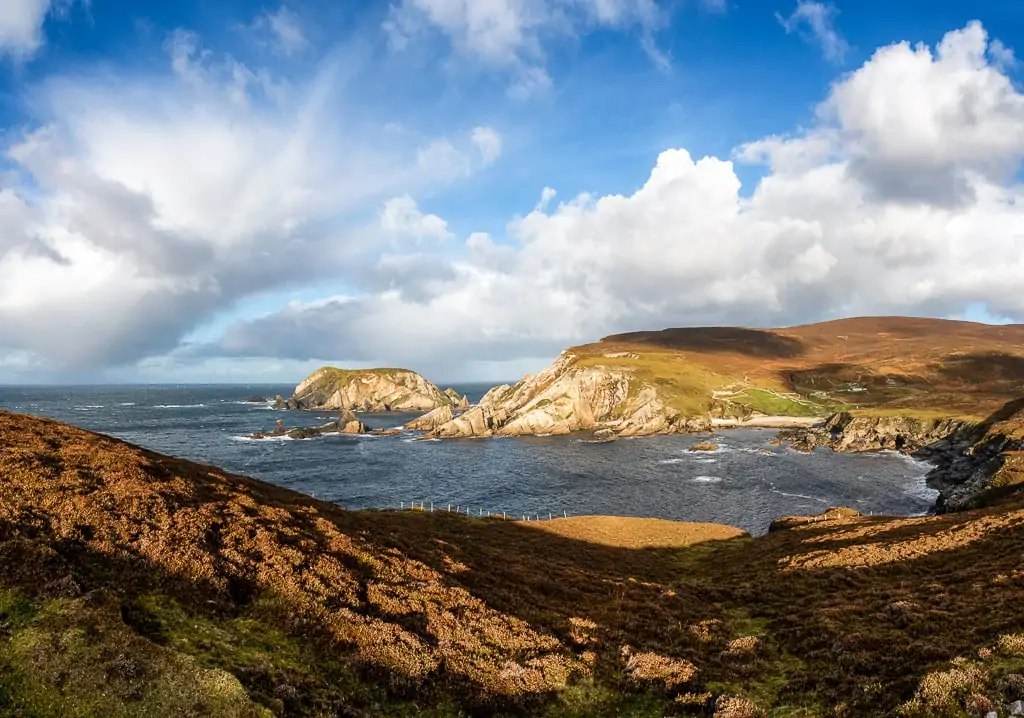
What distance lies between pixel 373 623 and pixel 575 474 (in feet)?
320

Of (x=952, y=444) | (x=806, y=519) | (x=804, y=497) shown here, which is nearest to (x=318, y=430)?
(x=804, y=497)

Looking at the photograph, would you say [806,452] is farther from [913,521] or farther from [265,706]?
[265,706]

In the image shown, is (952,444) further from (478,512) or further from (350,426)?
(350,426)

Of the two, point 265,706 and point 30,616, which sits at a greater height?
point 30,616

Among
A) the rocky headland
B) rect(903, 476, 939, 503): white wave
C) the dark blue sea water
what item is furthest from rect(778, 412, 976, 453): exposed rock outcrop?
the rocky headland

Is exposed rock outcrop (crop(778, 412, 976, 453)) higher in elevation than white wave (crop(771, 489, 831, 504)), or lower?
higher

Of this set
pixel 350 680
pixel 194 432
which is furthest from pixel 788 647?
pixel 194 432

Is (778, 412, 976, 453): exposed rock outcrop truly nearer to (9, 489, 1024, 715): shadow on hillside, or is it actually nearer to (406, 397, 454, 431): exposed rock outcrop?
Answer: (406, 397, 454, 431): exposed rock outcrop

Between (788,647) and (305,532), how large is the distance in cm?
Answer: 2127

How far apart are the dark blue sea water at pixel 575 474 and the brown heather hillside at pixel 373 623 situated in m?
52.0

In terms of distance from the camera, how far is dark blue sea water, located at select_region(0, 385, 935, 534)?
278 ft

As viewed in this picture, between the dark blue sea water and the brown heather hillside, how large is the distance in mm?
51973

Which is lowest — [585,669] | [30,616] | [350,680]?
[585,669]

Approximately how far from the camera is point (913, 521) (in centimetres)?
4547
